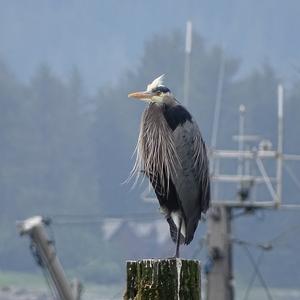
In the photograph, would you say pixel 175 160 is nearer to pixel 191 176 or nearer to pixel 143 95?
pixel 191 176

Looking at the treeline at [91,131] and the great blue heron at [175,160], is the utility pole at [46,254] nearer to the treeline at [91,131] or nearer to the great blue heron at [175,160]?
the great blue heron at [175,160]

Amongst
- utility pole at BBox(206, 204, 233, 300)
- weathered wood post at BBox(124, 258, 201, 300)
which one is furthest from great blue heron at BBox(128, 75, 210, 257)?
utility pole at BBox(206, 204, 233, 300)

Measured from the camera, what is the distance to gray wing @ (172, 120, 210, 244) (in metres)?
15.2

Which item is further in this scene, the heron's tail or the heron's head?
the heron's head

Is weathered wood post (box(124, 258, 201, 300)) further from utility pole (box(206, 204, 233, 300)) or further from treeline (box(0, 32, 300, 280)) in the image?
treeline (box(0, 32, 300, 280))

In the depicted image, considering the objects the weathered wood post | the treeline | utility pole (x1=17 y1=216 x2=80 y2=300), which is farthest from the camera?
the treeline

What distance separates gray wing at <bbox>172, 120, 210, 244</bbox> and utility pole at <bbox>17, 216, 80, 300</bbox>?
344 inches

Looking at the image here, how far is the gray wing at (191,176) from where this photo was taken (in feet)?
49.9

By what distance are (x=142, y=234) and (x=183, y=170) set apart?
110ft

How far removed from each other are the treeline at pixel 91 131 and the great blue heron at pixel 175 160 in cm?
2941

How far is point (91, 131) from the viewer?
62.4 m

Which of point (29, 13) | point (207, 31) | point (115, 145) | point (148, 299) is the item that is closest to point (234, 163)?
point (115, 145)

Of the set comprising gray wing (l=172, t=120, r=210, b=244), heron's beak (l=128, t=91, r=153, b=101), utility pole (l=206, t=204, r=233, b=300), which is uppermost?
heron's beak (l=128, t=91, r=153, b=101)

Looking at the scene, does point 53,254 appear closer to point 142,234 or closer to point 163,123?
point 163,123
